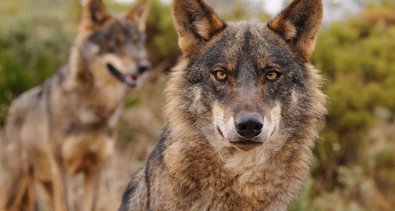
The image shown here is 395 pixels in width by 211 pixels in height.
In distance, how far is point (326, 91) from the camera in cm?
1098

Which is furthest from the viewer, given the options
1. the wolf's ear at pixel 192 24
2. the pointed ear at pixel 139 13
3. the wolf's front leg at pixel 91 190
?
the pointed ear at pixel 139 13

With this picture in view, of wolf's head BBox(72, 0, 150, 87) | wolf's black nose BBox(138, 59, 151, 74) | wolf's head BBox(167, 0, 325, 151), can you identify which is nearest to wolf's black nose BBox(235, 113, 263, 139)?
wolf's head BBox(167, 0, 325, 151)

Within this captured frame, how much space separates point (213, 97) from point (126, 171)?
6283mm

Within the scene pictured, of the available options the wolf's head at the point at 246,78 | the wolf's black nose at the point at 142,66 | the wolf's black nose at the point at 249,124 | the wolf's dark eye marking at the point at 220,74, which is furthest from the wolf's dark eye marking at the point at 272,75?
the wolf's black nose at the point at 142,66

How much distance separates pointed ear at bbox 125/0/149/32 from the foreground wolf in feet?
0.69

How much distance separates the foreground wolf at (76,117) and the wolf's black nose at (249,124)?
442cm

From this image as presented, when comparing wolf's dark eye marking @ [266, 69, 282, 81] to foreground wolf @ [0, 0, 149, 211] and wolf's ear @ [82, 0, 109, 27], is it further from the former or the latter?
wolf's ear @ [82, 0, 109, 27]

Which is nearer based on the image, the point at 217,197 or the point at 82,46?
the point at 217,197

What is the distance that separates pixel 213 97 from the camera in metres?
4.07

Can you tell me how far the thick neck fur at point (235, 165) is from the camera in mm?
3965

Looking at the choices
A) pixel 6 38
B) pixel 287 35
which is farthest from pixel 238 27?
pixel 6 38

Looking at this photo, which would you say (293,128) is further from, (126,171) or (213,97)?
(126,171)

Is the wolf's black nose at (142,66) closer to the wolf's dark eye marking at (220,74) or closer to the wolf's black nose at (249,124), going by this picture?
the wolf's dark eye marking at (220,74)

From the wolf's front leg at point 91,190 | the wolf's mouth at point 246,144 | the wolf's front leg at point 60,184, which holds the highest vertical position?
the wolf's mouth at point 246,144
